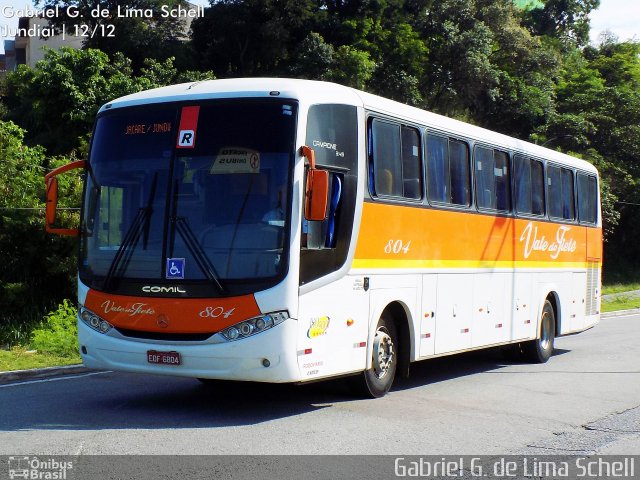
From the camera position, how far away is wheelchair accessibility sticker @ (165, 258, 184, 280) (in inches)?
361

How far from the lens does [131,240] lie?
31.1ft

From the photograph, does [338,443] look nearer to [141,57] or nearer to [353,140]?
[353,140]

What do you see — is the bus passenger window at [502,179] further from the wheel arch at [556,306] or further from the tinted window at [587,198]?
the tinted window at [587,198]

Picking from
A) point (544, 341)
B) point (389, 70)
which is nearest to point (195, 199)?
point (544, 341)

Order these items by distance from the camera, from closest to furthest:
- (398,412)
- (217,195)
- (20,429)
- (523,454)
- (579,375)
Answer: (523,454) → (20,429) → (217,195) → (398,412) → (579,375)

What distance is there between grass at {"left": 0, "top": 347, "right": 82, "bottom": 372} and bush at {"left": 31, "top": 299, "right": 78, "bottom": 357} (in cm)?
33

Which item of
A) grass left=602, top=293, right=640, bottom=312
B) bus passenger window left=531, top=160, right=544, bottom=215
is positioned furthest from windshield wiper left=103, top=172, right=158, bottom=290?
grass left=602, top=293, right=640, bottom=312

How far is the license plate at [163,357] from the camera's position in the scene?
911 cm

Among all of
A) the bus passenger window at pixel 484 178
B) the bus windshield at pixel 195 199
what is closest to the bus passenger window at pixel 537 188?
the bus passenger window at pixel 484 178

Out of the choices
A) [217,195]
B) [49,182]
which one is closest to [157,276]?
[217,195]

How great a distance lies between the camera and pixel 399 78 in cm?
4397

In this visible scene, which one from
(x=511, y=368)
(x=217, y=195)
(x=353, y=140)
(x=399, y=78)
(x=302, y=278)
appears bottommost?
(x=511, y=368)

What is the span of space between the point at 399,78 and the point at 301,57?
4.89 meters

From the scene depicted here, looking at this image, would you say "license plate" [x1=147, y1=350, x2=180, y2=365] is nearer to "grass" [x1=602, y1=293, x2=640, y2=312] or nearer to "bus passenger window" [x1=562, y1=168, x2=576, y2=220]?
"bus passenger window" [x1=562, y1=168, x2=576, y2=220]
